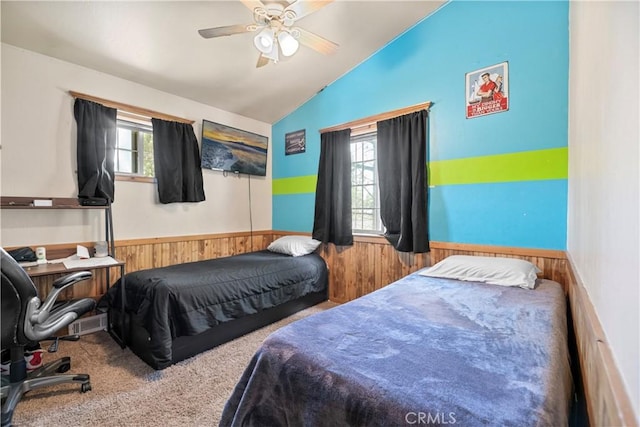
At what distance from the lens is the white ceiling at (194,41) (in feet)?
6.81

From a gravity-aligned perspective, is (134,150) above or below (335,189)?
above

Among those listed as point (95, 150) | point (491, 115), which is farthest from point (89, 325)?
point (491, 115)

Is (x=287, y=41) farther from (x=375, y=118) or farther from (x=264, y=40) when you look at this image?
(x=375, y=118)

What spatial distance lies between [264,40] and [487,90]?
6.32 feet

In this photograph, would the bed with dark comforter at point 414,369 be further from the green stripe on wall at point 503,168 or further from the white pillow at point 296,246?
the white pillow at point 296,246

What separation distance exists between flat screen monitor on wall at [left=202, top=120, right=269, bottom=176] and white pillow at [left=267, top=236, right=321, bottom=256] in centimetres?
117

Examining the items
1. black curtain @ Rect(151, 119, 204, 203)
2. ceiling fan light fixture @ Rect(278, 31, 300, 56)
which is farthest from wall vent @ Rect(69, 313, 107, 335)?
ceiling fan light fixture @ Rect(278, 31, 300, 56)

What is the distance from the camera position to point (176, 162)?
3.13m

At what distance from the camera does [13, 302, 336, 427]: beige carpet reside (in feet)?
5.05

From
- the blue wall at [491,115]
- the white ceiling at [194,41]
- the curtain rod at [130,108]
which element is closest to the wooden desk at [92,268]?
the curtain rod at [130,108]

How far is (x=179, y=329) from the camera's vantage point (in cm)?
207

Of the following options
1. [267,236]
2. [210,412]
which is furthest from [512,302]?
[267,236]

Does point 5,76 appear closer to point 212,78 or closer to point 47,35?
point 47,35

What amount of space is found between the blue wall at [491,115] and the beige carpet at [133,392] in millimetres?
2243
